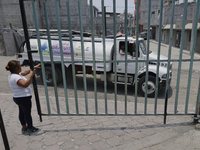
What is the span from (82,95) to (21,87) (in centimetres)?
325

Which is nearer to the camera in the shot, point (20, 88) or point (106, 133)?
point (20, 88)

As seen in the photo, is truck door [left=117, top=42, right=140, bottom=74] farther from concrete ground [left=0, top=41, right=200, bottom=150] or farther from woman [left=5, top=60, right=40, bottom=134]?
woman [left=5, top=60, right=40, bottom=134]

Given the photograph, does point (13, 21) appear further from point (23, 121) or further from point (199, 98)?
point (199, 98)

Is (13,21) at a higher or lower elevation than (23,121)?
higher

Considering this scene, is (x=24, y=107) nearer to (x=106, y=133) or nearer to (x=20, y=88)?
(x=20, y=88)

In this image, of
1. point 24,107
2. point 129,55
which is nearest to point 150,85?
point 129,55

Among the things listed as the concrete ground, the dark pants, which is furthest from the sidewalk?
the dark pants

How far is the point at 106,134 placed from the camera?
2961 mm

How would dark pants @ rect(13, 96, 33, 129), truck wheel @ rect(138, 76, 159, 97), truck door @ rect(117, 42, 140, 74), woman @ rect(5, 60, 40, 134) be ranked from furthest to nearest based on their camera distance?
truck door @ rect(117, 42, 140, 74)
truck wheel @ rect(138, 76, 159, 97)
dark pants @ rect(13, 96, 33, 129)
woman @ rect(5, 60, 40, 134)

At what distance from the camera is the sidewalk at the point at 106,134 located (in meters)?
2.67

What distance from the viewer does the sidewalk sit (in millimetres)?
2674

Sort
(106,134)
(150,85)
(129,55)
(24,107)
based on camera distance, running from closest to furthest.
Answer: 1. (24,107)
2. (106,134)
3. (150,85)
4. (129,55)

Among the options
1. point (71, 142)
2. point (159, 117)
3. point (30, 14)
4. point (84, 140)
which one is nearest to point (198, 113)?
point (159, 117)

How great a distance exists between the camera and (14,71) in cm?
264
